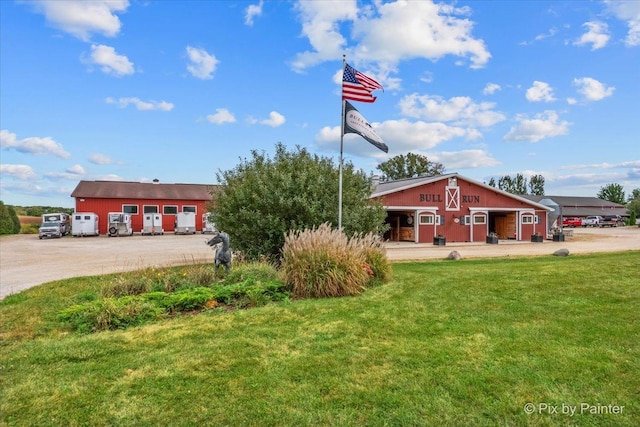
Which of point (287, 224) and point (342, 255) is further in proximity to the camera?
point (287, 224)

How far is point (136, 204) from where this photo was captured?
34.6 metres

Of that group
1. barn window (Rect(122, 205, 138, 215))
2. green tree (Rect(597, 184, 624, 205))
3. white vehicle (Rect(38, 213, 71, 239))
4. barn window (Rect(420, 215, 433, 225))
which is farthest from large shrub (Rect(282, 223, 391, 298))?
green tree (Rect(597, 184, 624, 205))

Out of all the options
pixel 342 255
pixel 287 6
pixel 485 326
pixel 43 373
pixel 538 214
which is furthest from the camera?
pixel 538 214

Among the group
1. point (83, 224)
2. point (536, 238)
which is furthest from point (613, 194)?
point (83, 224)

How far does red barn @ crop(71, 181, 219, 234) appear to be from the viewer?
33.2 m

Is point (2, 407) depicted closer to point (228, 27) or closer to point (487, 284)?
point (487, 284)

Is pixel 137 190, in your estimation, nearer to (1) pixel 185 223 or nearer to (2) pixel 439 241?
(1) pixel 185 223

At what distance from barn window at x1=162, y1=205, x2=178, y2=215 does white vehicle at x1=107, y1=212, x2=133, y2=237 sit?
442cm

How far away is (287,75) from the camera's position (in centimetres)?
1457

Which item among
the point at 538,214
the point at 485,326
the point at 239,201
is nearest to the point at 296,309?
the point at 485,326

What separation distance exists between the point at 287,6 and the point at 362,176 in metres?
5.34

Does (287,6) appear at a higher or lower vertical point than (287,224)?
higher

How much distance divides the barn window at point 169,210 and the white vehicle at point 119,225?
4.42 m

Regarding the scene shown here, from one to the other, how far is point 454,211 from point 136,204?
25601 mm
